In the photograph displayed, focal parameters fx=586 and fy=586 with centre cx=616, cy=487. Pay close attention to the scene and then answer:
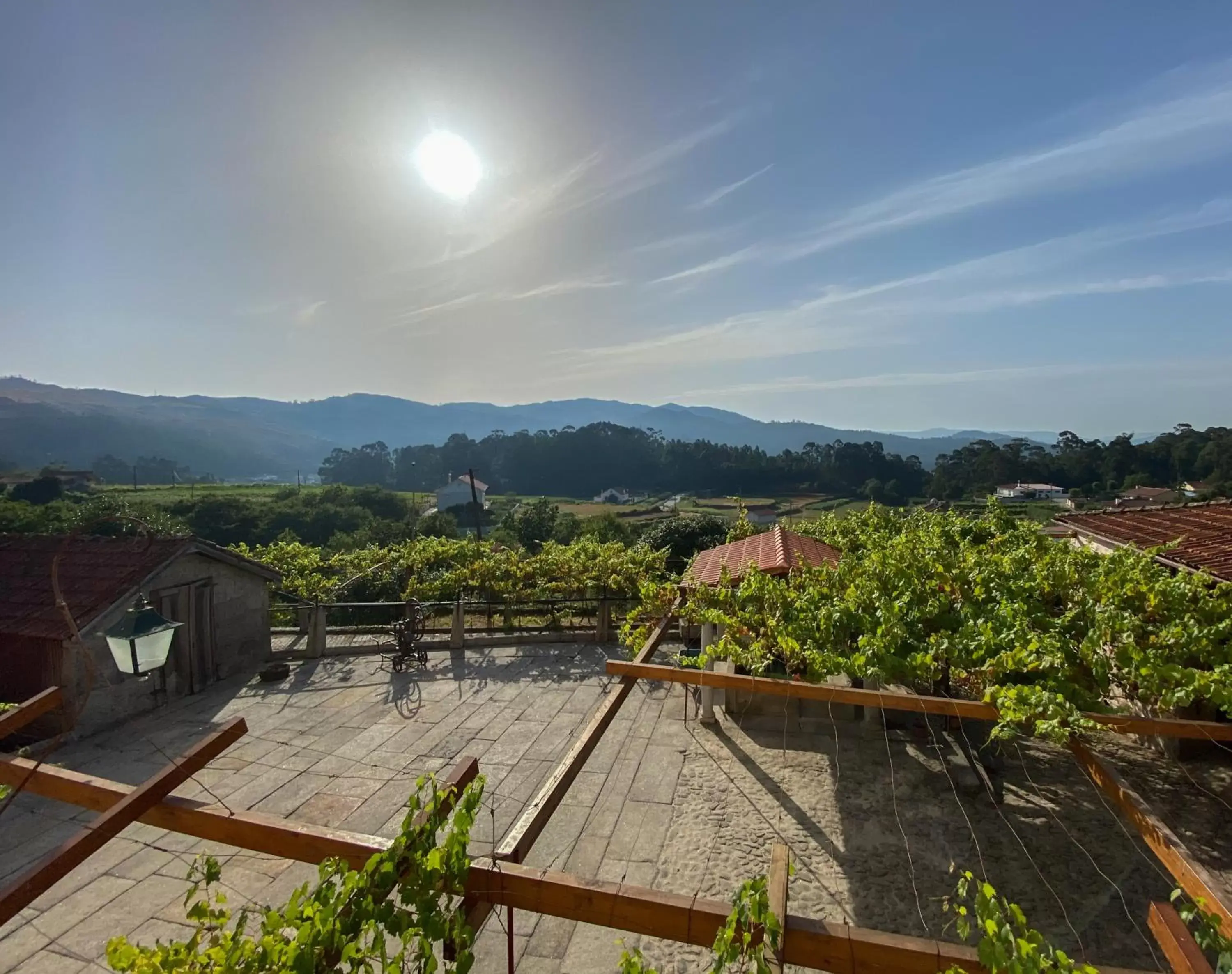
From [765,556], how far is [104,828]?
6.60 meters

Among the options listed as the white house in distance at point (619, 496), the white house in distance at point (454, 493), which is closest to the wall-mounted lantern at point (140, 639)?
the white house in distance at point (619, 496)

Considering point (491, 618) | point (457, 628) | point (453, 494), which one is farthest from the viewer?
point (453, 494)

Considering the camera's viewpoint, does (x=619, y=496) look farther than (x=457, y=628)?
Yes

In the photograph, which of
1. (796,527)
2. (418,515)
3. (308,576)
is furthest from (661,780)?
(418,515)

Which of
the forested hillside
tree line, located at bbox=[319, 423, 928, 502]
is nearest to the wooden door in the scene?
the forested hillside

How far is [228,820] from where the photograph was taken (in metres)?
2.11

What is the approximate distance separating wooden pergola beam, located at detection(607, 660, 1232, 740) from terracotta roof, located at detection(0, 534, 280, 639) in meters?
7.99

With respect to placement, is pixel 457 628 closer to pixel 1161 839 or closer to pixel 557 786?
pixel 557 786

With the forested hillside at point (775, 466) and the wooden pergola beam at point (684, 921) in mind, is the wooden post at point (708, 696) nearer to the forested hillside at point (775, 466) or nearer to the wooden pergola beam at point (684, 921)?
the wooden pergola beam at point (684, 921)

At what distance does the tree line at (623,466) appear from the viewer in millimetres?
61625

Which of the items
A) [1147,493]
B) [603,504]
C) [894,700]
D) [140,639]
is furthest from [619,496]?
[894,700]

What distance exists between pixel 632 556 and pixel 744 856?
25.6 feet

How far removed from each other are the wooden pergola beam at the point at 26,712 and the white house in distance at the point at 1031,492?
50.3 m

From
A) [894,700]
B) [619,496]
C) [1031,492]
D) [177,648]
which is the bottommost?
[619,496]
